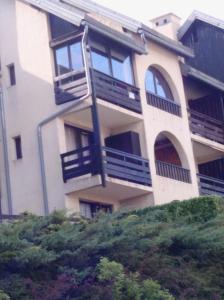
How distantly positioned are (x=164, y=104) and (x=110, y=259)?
1557cm

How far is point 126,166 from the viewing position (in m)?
32.0

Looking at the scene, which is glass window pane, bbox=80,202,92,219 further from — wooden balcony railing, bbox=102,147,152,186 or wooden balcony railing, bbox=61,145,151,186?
wooden balcony railing, bbox=102,147,152,186

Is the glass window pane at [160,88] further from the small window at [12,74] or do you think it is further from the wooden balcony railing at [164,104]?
the small window at [12,74]

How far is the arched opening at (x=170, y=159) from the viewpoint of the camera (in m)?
34.6

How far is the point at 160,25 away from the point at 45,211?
13531 mm

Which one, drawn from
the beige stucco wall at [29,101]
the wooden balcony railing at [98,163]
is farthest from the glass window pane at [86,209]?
the wooden balcony railing at [98,163]

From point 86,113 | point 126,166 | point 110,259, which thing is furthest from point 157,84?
point 110,259

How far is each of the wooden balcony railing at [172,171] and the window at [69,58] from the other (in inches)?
191

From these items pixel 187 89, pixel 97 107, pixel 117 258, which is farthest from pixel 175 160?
pixel 117 258

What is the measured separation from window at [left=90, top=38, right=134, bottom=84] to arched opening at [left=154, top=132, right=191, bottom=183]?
3099 millimetres

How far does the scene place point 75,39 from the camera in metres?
32.1

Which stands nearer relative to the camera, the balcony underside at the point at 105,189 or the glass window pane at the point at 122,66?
the balcony underside at the point at 105,189

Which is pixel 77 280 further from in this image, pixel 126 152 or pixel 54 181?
pixel 126 152

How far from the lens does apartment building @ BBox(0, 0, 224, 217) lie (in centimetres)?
3141
